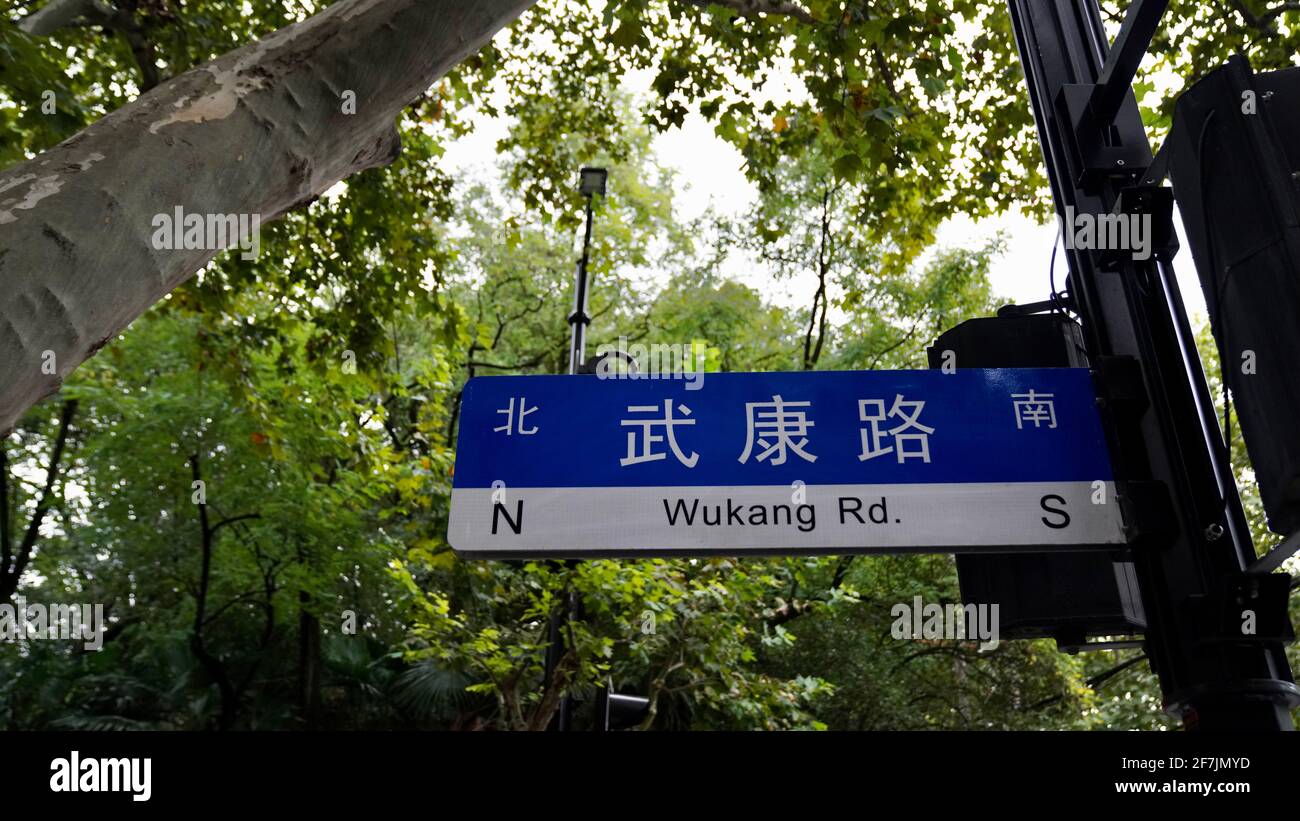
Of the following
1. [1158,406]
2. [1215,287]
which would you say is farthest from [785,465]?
[1215,287]

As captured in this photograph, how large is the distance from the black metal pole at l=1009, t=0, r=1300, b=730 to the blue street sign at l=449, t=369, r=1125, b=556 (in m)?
0.14

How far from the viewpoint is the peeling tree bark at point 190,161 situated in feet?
6.92

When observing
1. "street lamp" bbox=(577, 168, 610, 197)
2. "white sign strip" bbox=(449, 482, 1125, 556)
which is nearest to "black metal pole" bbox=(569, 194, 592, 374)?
"street lamp" bbox=(577, 168, 610, 197)

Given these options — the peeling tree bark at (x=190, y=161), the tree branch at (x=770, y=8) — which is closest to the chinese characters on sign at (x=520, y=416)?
the peeling tree bark at (x=190, y=161)

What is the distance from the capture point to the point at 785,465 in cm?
217

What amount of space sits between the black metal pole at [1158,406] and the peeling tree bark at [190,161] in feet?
5.96

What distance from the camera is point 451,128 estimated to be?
357 inches

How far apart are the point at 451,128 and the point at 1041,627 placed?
26.6ft

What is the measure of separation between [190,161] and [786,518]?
1.74 metres

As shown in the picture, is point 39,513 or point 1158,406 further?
point 39,513

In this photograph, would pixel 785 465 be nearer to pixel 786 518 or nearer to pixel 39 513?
pixel 786 518

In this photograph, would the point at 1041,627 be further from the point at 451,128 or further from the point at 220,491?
the point at 220,491
